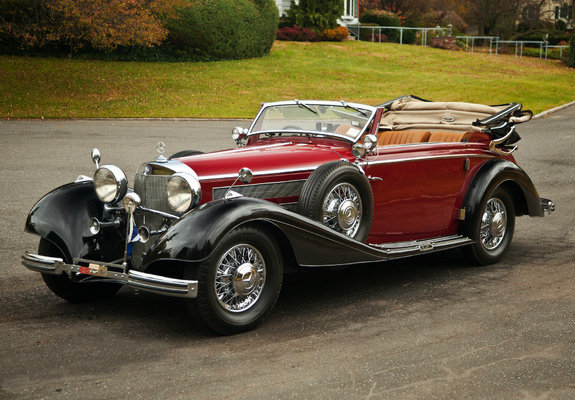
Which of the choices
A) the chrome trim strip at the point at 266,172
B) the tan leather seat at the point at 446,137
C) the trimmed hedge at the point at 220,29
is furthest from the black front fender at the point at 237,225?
the trimmed hedge at the point at 220,29

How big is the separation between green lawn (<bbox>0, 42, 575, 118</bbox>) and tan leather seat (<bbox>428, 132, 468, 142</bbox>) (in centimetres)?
1469

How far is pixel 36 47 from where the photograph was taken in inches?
1070

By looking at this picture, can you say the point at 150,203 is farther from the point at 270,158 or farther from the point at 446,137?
the point at 446,137

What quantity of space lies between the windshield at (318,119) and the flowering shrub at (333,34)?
3269 cm

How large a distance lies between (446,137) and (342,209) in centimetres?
220

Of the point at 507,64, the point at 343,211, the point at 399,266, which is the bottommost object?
the point at 399,266

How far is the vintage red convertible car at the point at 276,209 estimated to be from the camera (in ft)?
14.8

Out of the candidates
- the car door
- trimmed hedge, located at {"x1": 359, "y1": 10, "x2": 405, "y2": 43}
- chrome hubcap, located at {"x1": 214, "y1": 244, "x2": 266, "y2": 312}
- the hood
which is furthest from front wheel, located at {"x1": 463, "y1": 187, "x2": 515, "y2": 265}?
trimmed hedge, located at {"x1": 359, "y1": 10, "x2": 405, "y2": 43}

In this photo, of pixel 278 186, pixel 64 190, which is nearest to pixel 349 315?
pixel 278 186

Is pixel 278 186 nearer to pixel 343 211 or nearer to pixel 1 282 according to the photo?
pixel 343 211

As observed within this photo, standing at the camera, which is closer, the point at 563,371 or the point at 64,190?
the point at 563,371

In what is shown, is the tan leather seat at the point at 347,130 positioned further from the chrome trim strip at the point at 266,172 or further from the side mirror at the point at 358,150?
the chrome trim strip at the point at 266,172

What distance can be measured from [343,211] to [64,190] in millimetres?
2340

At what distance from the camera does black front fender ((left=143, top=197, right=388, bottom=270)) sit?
4328 mm
